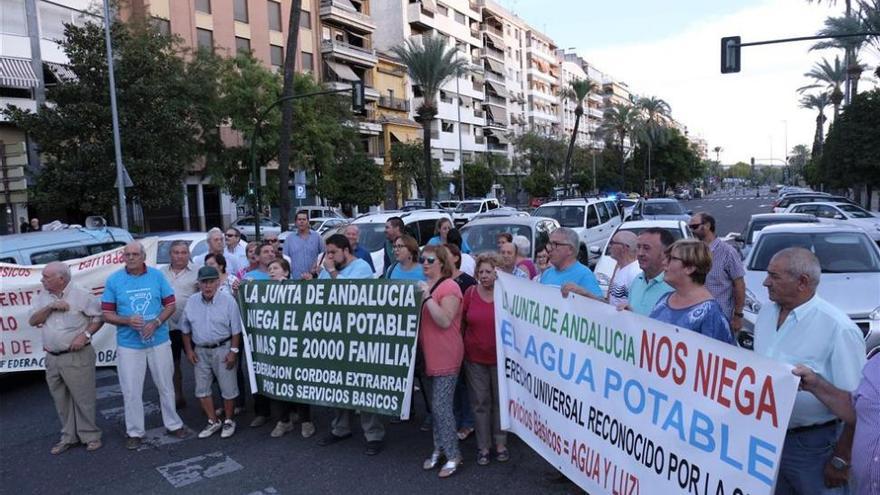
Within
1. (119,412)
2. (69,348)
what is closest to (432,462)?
(69,348)

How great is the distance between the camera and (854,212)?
24.3m

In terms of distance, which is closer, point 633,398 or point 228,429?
point 633,398

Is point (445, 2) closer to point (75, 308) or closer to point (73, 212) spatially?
point (73, 212)

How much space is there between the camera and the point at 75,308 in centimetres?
585

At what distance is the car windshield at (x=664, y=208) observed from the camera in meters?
24.5

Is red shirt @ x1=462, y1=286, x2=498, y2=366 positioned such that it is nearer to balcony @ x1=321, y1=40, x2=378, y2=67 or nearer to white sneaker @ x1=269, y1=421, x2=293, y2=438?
white sneaker @ x1=269, y1=421, x2=293, y2=438

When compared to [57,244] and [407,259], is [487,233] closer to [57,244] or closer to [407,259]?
[407,259]

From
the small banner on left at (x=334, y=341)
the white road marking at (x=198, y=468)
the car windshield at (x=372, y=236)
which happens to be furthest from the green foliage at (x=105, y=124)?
the white road marking at (x=198, y=468)

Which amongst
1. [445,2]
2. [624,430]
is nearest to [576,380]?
[624,430]

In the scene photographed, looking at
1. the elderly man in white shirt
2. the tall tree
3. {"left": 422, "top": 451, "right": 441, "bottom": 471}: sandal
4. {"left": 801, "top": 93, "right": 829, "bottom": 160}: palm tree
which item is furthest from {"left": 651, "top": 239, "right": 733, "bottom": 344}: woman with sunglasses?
{"left": 801, "top": 93, "right": 829, "bottom": 160}: palm tree

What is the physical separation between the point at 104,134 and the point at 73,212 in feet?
30.6

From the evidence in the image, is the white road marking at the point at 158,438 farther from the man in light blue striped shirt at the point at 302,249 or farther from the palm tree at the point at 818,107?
the palm tree at the point at 818,107

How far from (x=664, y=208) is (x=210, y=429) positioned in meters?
21.9

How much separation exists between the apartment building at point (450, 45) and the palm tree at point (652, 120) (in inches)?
760
